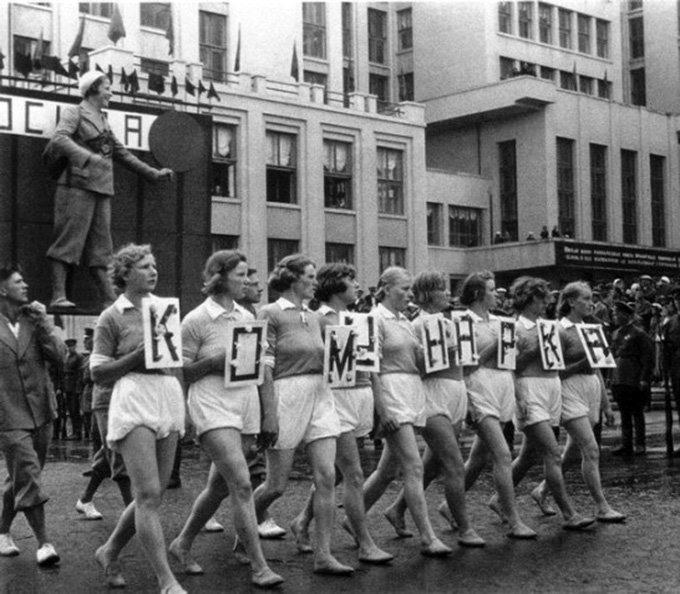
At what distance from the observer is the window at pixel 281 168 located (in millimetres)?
43188

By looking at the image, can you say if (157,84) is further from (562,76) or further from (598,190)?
(562,76)

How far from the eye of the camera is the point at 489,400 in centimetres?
950

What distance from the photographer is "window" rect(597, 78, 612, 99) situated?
204 feet

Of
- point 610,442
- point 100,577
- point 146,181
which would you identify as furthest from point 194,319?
point 610,442

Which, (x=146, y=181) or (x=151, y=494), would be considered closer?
(x=151, y=494)

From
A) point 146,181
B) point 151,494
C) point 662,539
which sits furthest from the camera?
point 146,181

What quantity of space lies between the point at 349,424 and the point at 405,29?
172 ft

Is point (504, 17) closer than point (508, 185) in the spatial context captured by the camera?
No

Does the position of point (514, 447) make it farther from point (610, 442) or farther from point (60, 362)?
point (60, 362)

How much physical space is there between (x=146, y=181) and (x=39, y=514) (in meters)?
7.82

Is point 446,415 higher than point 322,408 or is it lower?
lower

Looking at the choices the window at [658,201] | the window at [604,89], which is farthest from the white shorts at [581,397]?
the window at [604,89]

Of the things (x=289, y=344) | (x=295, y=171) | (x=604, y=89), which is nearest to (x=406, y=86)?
(x=604, y=89)

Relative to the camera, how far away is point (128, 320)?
7.46 metres
